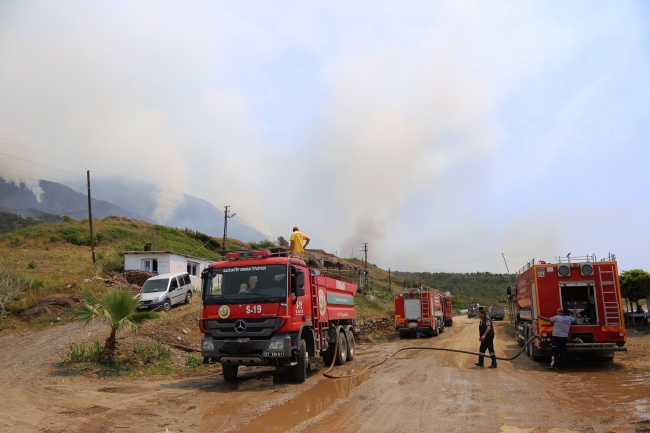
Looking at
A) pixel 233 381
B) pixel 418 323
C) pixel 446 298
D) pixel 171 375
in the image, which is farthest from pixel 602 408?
pixel 446 298

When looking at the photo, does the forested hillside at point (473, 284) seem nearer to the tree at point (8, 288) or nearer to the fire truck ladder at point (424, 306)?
the fire truck ladder at point (424, 306)

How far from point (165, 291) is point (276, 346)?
14.5 metres

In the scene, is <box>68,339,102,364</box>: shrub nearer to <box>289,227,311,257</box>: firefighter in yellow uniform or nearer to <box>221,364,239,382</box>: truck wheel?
<box>221,364,239,382</box>: truck wheel

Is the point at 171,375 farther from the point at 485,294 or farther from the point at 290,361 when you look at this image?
the point at 485,294

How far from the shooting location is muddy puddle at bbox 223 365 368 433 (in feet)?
24.2

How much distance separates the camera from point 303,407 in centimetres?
866

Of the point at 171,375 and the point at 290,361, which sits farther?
the point at 171,375

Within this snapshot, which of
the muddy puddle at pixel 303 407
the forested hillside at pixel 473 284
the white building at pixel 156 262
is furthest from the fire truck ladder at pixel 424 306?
the forested hillside at pixel 473 284

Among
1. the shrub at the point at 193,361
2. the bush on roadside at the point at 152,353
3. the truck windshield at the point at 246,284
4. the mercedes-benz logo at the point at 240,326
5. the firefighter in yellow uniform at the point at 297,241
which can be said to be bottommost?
the shrub at the point at 193,361

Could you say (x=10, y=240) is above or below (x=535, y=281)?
above

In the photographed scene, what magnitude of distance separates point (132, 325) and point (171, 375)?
1.81m

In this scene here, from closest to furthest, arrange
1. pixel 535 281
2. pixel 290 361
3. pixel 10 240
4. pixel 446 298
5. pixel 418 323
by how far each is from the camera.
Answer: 1. pixel 290 361
2. pixel 535 281
3. pixel 418 323
4. pixel 446 298
5. pixel 10 240

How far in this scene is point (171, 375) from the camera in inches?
515

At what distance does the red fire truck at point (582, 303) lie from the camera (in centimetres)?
1310
